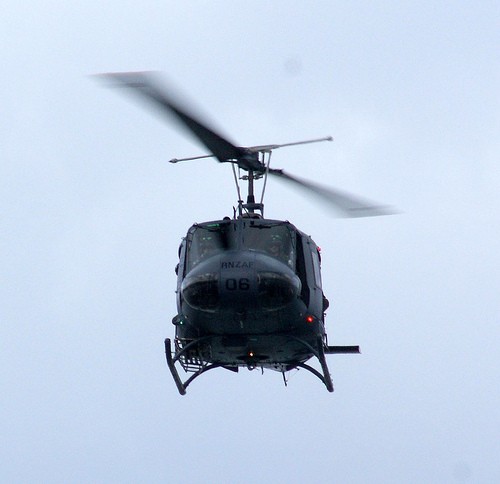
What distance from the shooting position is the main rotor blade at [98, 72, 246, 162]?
18.1m

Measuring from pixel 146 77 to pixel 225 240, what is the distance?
5245mm

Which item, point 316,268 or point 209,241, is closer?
point 209,241

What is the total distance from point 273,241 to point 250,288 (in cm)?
168

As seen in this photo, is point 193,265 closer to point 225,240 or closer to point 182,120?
point 225,240

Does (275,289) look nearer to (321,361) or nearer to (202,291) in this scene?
(202,291)

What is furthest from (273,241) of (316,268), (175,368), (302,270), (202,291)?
(175,368)

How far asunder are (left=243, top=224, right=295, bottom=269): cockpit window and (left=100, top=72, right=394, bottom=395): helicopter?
2 centimetres

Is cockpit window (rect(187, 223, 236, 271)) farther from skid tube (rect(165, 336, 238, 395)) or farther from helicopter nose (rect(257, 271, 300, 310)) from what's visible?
skid tube (rect(165, 336, 238, 395))

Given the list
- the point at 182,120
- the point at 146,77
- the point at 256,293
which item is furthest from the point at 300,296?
the point at 146,77

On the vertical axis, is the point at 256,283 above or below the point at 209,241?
below

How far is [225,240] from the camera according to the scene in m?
22.5

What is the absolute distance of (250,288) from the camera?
21.4 meters

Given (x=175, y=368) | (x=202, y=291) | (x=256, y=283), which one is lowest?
(x=175, y=368)

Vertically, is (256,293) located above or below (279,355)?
above
